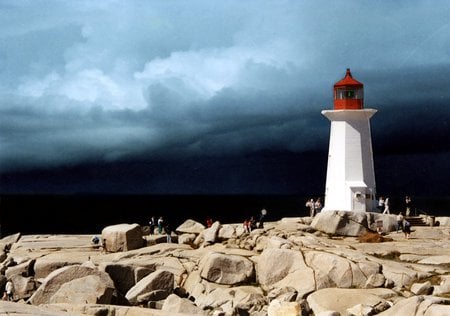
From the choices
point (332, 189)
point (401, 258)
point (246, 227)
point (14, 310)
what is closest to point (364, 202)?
point (332, 189)

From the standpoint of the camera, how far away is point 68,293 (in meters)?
22.3

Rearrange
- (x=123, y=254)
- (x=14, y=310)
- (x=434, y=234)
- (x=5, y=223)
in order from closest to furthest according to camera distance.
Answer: (x=14, y=310), (x=123, y=254), (x=434, y=234), (x=5, y=223)

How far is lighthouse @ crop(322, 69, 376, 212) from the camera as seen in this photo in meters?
40.4

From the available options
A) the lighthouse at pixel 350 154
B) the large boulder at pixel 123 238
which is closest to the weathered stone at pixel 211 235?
the large boulder at pixel 123 238

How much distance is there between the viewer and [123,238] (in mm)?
34875

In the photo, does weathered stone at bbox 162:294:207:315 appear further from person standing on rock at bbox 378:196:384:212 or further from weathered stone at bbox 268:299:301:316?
person standing on rock at bbox 378:196:384:212

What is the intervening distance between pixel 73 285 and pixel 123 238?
1241 centimetres

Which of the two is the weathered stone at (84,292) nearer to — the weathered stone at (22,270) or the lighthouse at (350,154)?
the weathered stone at (22,270)

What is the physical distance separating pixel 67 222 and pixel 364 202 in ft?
222

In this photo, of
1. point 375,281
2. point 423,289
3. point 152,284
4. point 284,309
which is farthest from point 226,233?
point 284,309

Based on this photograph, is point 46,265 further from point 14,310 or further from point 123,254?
point 14,310

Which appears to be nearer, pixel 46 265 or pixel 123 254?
pixel 46 265

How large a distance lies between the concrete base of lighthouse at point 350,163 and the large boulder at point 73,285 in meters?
20.7

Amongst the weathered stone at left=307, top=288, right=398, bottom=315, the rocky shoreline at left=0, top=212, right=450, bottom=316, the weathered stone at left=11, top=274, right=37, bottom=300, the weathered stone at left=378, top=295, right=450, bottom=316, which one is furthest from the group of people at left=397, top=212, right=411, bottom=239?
the weathered stone at left=11, top=274, right=37, bottom=300
